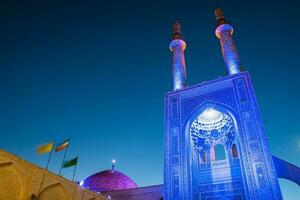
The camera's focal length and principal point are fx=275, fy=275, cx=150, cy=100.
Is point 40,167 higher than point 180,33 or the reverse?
the reverse

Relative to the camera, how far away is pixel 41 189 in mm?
11414

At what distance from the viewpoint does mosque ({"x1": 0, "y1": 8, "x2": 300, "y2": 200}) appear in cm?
1093

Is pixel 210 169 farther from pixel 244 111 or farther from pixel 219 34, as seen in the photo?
pixel 219 34

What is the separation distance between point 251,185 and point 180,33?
41.6 ft

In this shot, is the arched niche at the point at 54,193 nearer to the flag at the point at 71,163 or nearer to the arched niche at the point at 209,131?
the flag at the point at 71,163

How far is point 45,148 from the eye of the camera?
13.8 m

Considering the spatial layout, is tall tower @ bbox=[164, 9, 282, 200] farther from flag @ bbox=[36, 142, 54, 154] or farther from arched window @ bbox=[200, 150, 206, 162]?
flag @ bbox=[36, 142, 54, 154]

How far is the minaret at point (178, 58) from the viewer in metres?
17.1

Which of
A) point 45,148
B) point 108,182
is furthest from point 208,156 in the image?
point 45,148

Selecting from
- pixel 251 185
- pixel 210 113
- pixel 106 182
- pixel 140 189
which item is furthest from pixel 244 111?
pixel 106 182

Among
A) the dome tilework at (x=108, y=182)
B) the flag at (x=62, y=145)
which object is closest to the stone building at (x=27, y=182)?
the flag at (x=62, y=145)

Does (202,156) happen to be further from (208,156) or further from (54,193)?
(54,193)

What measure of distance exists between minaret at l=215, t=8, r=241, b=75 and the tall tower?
57 mm

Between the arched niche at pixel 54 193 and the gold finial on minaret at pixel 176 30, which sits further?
the gold finial on minaret at pixel 176 30
